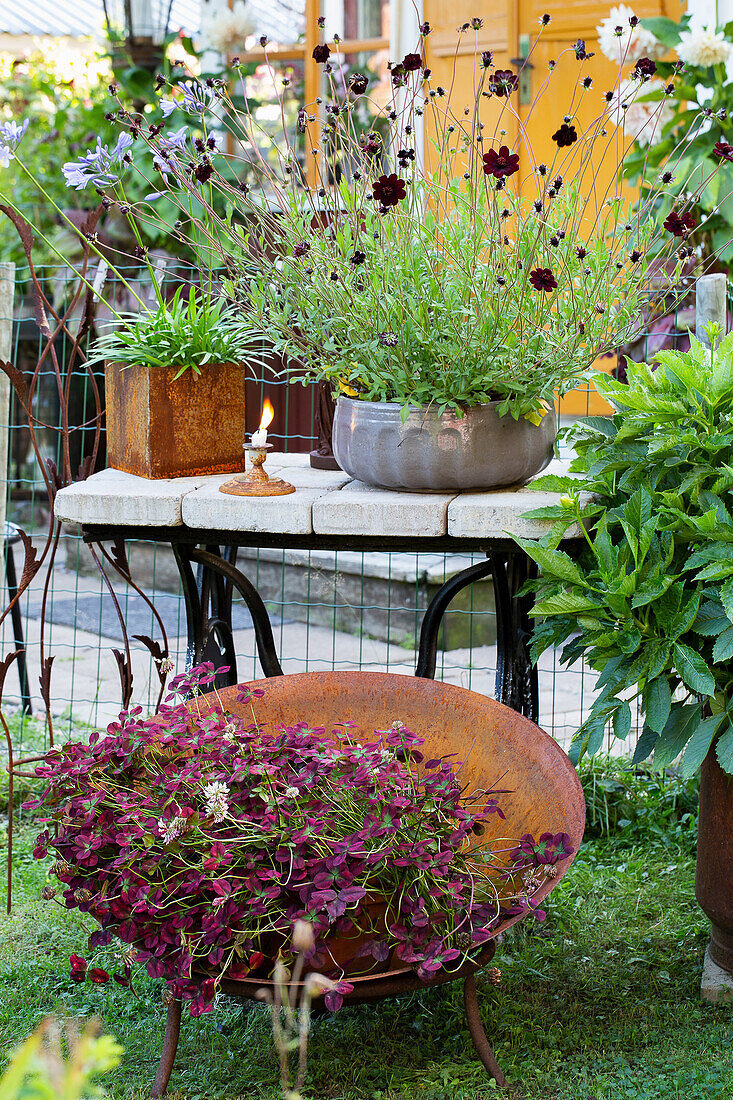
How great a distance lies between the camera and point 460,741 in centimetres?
192

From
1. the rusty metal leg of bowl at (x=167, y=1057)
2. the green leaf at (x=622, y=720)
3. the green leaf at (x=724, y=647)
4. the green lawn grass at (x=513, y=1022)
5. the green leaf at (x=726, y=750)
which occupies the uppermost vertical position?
the green leaf at (x=724, y=647)

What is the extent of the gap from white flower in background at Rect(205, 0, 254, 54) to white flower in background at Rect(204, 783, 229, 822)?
478 centimetres

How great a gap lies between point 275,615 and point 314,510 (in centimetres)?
319

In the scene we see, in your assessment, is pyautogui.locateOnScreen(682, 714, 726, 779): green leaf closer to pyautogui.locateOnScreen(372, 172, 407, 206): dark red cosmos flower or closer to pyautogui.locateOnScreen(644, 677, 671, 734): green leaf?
pyautogui.locateOnScreen(644, 677, 671, 734): green leaf

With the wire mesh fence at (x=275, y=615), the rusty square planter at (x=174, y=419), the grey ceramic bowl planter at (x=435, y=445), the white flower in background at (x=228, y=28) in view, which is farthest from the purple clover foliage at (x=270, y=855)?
the white flower in background at (x=228, y=28)

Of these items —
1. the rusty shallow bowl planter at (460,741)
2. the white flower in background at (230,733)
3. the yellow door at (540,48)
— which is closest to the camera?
the rusty shallow bowl planter at (460,741)

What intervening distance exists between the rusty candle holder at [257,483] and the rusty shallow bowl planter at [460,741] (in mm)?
354

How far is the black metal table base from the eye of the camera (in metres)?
2.13

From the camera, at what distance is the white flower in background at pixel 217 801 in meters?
1.56

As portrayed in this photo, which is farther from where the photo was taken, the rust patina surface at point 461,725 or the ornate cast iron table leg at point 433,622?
the ornate cast iron table leg at point 433,622

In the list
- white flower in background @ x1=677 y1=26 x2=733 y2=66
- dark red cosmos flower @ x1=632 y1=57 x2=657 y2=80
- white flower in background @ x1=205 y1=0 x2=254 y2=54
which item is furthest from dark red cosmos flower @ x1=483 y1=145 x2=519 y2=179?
white flower in background @ x1=205 y1=0 x2=254 y2=54

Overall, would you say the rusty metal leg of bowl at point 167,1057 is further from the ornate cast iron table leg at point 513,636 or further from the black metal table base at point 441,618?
the ornate cast iron table leg at point 513,636

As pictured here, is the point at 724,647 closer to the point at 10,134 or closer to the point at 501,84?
the point at 501,84

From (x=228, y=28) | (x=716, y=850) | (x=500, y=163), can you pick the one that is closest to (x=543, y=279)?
(x=500, y=163)
